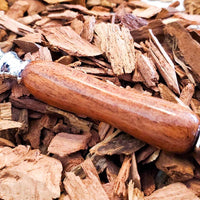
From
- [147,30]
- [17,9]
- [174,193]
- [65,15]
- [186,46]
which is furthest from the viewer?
[17,9]

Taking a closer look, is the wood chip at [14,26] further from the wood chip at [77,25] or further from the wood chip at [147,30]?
the wood chip at [147,30]

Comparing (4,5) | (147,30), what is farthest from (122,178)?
(4,5)

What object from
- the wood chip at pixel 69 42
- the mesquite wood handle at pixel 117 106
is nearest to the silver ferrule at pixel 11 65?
the mesquite wood handle at pixel 117 106

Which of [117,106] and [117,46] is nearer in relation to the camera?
[117,106]

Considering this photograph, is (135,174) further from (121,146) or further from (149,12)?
(149,12)

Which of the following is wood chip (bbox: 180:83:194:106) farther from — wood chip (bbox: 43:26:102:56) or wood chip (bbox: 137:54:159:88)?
wood chip (bbox: 43:26:102:56)

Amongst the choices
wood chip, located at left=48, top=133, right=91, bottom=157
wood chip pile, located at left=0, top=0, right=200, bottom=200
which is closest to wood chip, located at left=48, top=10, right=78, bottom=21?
wood chip pile, located at left=0, top=0, right=200, bottom=200

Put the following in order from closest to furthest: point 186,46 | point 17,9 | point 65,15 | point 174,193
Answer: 1. point 174,193
2. point 186,46
3. point 65,15
4. point 17,9
